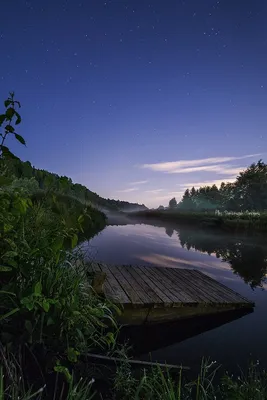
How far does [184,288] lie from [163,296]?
1.13 metres

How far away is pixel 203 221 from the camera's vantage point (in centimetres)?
3728

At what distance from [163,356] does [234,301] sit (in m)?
2.41

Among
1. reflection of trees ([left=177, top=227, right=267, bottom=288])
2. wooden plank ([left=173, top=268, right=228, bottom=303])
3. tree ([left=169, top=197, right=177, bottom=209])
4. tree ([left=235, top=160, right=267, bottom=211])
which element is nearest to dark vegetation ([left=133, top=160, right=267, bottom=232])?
tree ([left=235, top=160, right=267, bottom=211])

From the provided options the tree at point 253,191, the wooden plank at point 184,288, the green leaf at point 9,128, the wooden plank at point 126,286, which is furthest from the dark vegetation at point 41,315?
the tree at point 253,191

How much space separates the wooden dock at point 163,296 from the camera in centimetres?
513

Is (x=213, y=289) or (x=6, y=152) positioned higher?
(x=6, y=152)

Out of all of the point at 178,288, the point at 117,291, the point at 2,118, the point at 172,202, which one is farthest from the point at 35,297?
the point at 172,202

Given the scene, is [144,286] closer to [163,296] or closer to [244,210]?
[163,296]

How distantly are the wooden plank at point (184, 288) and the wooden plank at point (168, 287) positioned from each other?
54 millimetres

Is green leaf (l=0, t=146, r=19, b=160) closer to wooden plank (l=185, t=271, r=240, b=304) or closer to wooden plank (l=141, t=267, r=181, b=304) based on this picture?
wooden plank (l=141, t=267, r=181, b=304)

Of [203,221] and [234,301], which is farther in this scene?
[203,221]

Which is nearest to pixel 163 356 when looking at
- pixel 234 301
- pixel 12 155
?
pixel 234 301

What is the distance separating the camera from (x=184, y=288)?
6414 mm

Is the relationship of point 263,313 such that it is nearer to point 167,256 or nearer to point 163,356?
point 163,356
